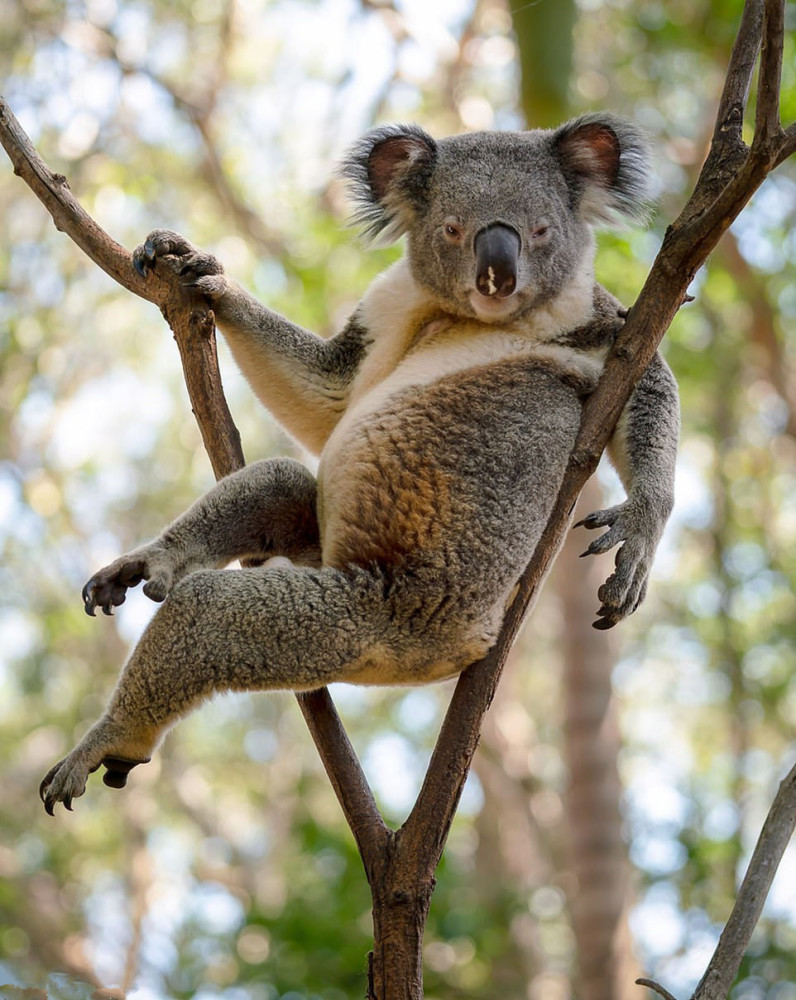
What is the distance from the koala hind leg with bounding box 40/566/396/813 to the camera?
9.21 feet

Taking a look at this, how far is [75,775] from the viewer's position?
2.90m

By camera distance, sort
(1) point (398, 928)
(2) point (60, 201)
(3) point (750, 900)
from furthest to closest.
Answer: (2) point (60, 201), (1) point (398, 928), (3) point (750, 900)

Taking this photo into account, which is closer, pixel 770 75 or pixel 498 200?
pixel 770 75

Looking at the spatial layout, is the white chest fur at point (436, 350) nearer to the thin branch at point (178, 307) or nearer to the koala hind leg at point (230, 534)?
the koala hind leg at point (230, 534)

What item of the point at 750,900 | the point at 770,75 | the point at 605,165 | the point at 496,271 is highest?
the point at 605,165

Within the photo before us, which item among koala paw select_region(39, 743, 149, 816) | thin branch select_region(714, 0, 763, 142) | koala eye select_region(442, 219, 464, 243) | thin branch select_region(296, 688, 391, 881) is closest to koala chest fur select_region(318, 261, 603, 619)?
koala eye select_region(442, 219, 464, 243)

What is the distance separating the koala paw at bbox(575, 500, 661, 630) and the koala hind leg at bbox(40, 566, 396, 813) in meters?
0.51

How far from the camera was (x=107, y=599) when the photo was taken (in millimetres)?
2988

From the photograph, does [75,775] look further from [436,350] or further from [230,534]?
[436,350]

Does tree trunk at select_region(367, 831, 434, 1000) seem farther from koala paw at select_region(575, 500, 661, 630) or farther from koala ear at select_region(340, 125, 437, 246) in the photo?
koala ear at select_region(340, 125, 437, 246)

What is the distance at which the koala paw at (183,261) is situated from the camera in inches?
136

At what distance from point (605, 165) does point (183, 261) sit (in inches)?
53.0

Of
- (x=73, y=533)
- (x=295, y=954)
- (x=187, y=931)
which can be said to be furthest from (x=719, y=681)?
(x=295, y=954)

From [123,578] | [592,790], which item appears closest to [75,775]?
[123,578]
